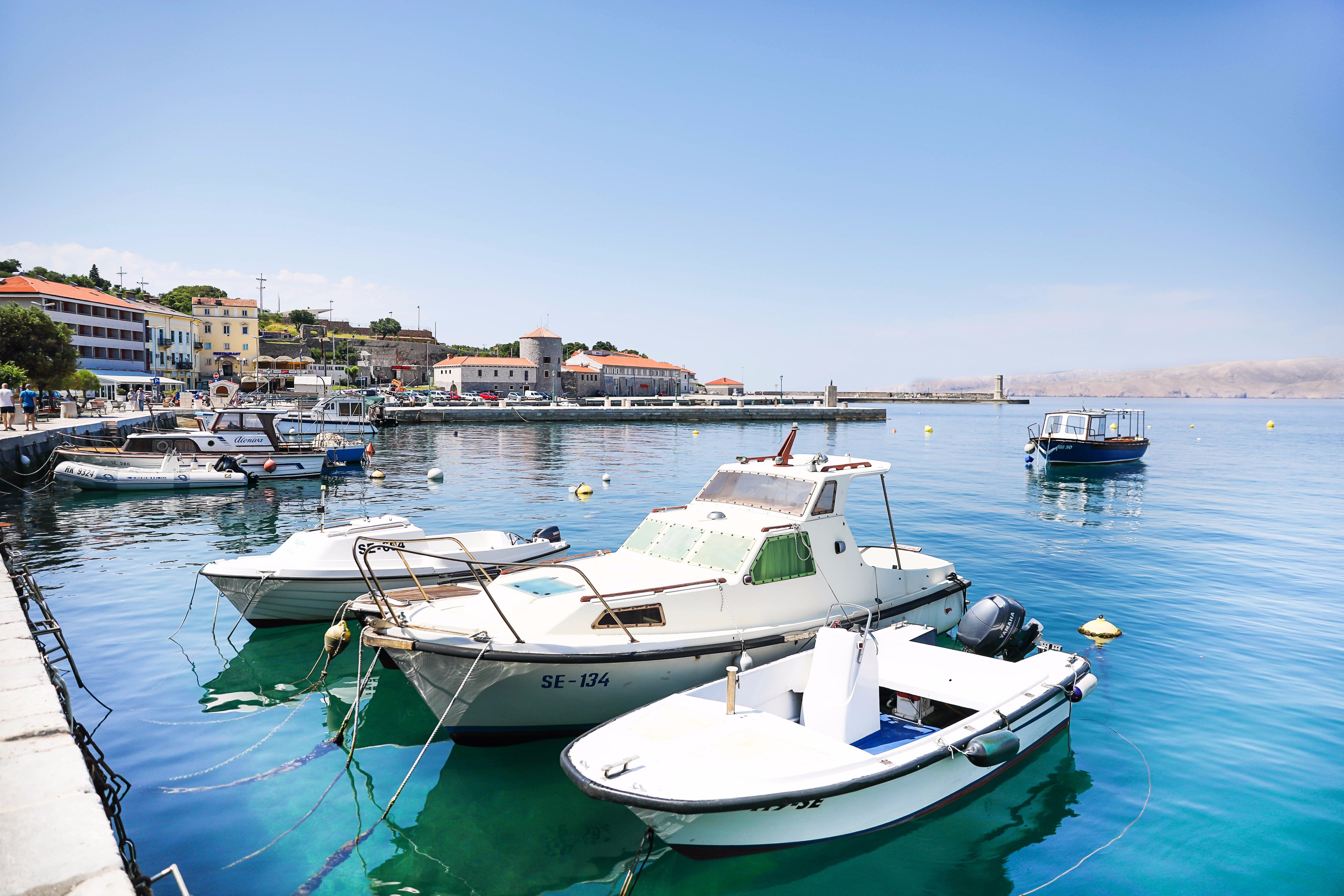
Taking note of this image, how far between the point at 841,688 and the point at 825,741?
1169 millimetres

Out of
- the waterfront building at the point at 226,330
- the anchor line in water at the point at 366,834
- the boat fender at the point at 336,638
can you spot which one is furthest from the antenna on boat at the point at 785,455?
the waterfront building at the point at 226,330

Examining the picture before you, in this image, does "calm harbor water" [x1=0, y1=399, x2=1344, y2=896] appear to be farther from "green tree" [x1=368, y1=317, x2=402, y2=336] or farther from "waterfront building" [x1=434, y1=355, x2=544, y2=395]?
"green tree" [x1=368, y1=317, x2=402, y2=336]

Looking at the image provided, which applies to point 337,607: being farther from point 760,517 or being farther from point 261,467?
point 261,467

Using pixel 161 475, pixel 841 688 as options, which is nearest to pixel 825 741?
pixel 841 688

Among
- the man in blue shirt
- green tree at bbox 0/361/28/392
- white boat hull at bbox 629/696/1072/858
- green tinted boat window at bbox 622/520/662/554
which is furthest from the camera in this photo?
green tree at bbox 0/361/28/392

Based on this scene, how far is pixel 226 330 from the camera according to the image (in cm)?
10638

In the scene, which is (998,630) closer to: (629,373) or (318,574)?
(318,574)

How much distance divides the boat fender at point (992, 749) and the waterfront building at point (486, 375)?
333 feet

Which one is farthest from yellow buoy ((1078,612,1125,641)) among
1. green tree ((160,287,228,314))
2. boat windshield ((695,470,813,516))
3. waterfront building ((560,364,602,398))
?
green tree ((160,287,228,314))

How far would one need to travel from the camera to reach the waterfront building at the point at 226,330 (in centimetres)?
10344

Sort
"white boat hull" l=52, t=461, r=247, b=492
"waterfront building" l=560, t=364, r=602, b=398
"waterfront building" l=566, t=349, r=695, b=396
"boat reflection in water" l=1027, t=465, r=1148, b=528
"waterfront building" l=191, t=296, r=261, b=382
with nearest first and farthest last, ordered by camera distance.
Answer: "boat reflection in water" l=1027, t=465, r=1148, b=528
"white boat hull" l=52, t=461, r=247, b=492
"waterfront building" l=191, t=296, r=261, b=382
"waterfront building" l=560, t=364, r=602, b=398
"waterfront building" l=566, t=349, r=695, b=396

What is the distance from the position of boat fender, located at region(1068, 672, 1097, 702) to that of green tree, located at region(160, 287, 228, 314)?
137 metres

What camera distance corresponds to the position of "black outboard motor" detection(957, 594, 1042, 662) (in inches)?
383

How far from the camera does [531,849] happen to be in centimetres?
671
